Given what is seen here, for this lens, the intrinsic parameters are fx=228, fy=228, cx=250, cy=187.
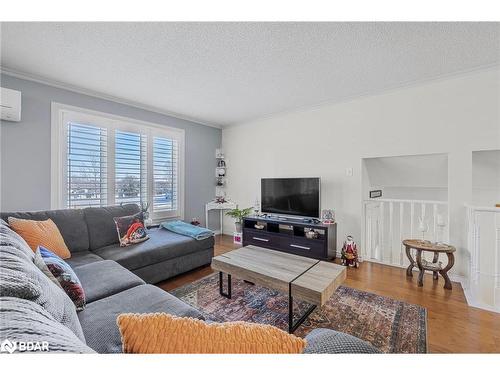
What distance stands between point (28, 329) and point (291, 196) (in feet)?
11.0

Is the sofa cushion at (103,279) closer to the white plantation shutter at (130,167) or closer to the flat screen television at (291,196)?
the white plantation shutter at (130,167)

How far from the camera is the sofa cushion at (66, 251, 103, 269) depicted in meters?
2.04

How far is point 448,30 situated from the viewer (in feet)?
5.90

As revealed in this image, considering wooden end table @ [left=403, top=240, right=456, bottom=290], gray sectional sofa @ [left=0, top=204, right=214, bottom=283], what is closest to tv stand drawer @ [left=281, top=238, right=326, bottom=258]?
wooden end table @ [left=403, top=240, right=456, bottom=290]

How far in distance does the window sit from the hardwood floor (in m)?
1.64

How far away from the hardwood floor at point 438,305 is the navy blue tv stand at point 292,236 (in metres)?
0.45

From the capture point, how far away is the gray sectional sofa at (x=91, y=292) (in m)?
0.60

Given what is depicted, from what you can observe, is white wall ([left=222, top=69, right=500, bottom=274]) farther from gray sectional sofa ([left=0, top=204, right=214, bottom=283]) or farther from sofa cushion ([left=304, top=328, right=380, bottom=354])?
sofa cushion ([left=304, top=328, right=380, bottom=354])

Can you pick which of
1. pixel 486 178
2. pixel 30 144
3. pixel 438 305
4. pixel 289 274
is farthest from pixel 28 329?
pixel 486 178
